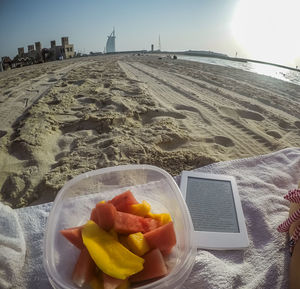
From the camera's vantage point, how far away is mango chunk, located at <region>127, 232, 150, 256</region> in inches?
34.8

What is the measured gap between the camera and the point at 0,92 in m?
3.93

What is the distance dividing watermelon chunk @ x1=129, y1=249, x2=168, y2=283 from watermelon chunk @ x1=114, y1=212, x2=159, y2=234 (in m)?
0.12

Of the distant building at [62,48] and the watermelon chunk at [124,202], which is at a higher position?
the distant building at [62,48]

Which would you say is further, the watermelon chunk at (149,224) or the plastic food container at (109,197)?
the watermelon chunk at (149,224)

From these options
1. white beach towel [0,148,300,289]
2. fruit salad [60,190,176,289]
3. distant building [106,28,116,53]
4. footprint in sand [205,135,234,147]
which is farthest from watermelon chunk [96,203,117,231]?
distant building [106,28,116,53]

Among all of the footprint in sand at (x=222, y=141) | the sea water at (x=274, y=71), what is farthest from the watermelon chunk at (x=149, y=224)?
the sea water at (x=274, y=71)

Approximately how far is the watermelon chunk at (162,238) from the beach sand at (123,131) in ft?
2.69

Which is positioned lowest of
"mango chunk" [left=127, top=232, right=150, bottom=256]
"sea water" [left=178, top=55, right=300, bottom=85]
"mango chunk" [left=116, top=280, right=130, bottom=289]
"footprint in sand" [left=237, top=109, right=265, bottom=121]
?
"mango chunk" [left=116, top=280, right=130, bottom=289]

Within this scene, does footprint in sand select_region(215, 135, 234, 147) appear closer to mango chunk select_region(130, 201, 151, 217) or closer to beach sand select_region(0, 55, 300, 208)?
beach sand select_region(0, 55, 300, 208)

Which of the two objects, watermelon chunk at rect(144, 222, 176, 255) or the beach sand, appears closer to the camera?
watermelon chunk at rect(144, 222, 176, 255)

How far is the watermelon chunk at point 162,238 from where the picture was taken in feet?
2.99

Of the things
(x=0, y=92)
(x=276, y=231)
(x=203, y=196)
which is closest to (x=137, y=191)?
(x=203, y=196)

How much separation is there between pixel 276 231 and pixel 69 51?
37.6 metres

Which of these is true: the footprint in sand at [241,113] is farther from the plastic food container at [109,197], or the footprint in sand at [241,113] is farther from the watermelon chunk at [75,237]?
the watermelon chunk at [75,237]
